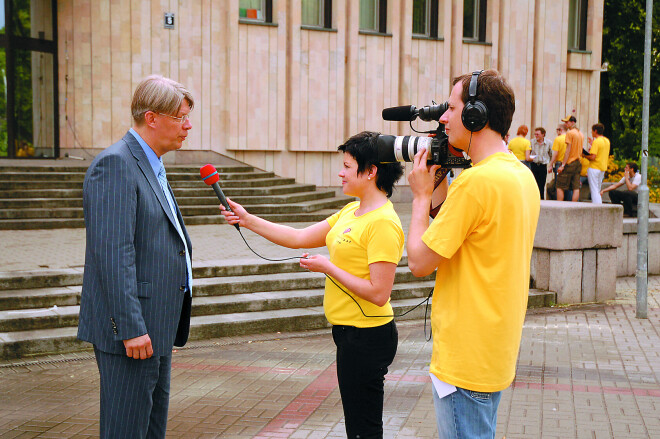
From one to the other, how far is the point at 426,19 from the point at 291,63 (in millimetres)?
4400

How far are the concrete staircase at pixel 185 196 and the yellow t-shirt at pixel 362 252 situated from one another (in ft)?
34.3

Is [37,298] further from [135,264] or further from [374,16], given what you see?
[374,16]

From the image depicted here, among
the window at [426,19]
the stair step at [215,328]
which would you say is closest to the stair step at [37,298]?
the stair step at [215,328]

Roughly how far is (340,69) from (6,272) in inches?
477

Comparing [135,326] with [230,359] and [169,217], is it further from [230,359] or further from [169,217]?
[230,359]

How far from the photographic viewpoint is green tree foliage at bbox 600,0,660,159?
92.5 ft

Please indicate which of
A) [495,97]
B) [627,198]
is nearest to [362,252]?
[495,97]

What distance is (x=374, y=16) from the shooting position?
19.9 metres

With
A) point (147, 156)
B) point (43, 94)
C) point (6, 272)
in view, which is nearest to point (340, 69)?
point (43, 94)

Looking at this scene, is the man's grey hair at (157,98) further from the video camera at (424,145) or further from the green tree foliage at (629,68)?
the green tree foliage at (629,68)

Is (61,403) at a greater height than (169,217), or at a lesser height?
lesser

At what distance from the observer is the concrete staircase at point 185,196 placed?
13500 millimetres

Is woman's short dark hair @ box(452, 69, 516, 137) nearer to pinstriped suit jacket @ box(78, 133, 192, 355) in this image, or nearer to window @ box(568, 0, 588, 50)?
pinstriped suit jacket @ box(78, 133, 192, 355)

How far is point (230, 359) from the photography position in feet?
23.9
